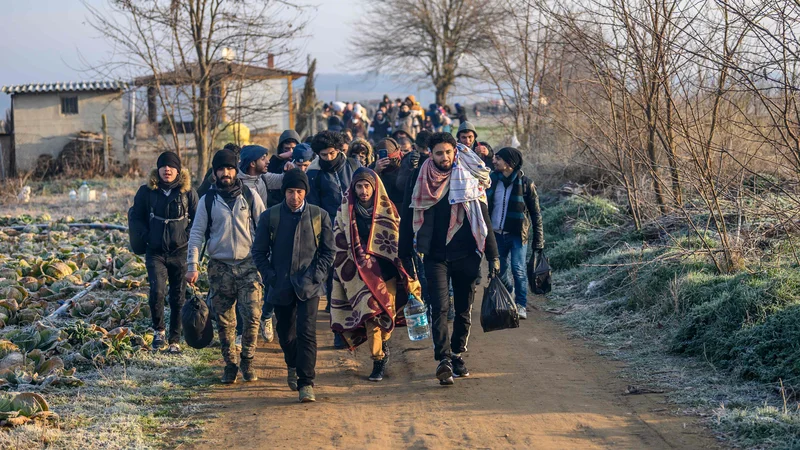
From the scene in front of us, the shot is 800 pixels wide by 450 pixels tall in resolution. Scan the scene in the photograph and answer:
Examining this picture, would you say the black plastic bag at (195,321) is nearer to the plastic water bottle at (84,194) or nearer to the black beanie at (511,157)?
the black beanie at (511,157)

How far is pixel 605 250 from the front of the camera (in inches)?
462

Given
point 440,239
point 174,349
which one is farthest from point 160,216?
point 440,239

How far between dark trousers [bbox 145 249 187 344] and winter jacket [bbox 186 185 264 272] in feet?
3.70

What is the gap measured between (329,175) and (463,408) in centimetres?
338

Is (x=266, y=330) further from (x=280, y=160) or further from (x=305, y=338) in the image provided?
(x=305, y=338)

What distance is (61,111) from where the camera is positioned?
1196 inches

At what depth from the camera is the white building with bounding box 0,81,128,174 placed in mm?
29750

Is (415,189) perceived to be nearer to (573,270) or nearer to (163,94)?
(573,270)

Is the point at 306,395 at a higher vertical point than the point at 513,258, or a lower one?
lower

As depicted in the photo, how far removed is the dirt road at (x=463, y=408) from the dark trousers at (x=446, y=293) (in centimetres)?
35

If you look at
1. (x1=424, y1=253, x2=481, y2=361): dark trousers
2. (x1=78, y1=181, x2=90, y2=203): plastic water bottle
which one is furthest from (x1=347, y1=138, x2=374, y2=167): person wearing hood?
(x1=78, y1=181, x2=90, y2=203): plastic water bottle

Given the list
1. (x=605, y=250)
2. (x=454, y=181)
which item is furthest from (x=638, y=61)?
(x=454, y=181)

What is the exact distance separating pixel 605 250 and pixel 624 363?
4186 mm

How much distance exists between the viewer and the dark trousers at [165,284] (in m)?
8.45
